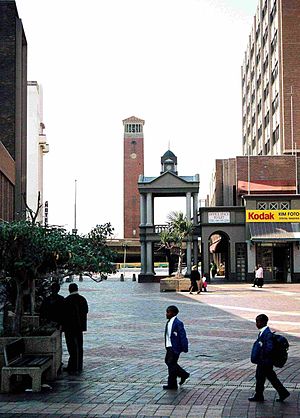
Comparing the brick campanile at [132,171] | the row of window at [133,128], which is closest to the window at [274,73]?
the brick campanile at [132,171]

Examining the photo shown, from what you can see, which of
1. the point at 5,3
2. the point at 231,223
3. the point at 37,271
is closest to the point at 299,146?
the point at 231,223

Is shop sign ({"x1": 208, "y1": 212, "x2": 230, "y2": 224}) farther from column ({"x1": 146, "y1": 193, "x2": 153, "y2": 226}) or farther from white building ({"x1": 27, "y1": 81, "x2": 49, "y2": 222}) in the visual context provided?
white building ({"x1": 27, "y1": 81, "x2": 49, "y2": 222})

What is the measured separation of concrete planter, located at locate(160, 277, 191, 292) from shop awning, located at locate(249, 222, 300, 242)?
42.2ft

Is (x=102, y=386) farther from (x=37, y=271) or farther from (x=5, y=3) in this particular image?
(x=5, y=3)

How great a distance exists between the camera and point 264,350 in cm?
898

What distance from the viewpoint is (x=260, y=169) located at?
60.6 meters

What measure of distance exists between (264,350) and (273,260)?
43983 mm

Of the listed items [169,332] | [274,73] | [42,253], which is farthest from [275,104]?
[169,332]

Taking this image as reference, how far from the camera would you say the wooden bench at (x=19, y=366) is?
9938 mm

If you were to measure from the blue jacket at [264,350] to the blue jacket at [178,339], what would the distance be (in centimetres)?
145

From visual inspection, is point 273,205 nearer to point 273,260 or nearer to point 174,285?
point 273,260

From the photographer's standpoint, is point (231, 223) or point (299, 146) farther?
point (299, 146)

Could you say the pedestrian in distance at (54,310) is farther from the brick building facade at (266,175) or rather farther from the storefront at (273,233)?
the brick building facade at (266,175)

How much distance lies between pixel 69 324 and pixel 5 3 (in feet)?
125
